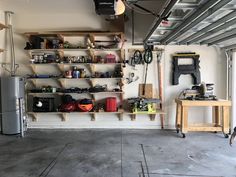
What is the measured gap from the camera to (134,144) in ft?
15.5

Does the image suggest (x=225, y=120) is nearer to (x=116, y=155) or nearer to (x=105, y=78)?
(x=116, y=155)

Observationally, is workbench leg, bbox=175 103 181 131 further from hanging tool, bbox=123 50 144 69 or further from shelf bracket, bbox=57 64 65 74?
shelf bracket, bbox=57 64 65 74

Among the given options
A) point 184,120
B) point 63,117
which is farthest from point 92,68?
point 184,120

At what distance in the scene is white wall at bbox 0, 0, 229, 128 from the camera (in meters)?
5.96

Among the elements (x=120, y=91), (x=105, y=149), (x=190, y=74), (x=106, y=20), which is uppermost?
(x=106, y=20)

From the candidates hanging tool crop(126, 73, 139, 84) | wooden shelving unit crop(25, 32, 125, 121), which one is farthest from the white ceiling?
hanging tool crop(126, 73, 139, 84)

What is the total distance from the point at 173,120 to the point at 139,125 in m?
0.83

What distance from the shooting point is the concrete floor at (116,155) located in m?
3.39

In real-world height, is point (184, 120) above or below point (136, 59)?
below

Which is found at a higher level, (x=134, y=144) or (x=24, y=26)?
(x=24, y=26)

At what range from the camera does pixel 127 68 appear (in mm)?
6043

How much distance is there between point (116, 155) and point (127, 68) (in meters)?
2.53

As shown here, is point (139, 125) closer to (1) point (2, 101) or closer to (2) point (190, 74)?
(2) point (190, 74)

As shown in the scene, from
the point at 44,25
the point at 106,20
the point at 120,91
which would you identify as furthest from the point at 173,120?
the point at 44,25
